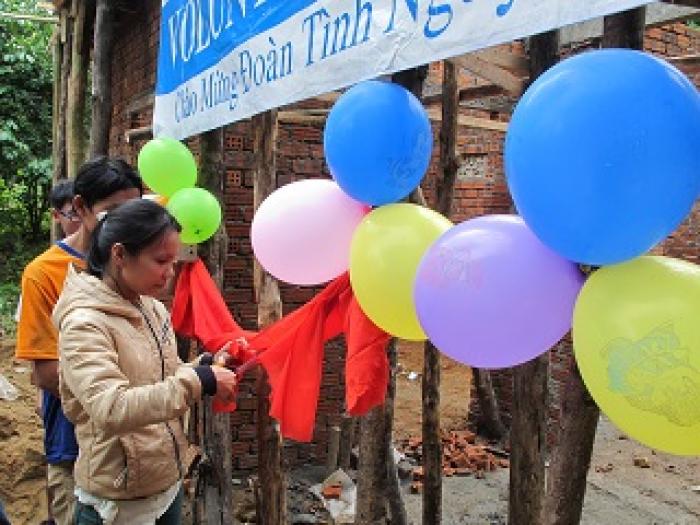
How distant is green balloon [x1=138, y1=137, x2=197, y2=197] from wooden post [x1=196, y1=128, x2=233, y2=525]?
0.32 meters

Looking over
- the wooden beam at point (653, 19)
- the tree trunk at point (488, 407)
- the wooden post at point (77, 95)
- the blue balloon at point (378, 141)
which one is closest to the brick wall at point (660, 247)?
the tree trunk at point (488, 407)

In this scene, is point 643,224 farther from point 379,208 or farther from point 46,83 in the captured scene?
point 46,83

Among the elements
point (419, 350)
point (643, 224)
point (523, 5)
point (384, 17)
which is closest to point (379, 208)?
point (384, 17)

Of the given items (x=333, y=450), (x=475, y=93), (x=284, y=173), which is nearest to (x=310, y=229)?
(x=475, y=93)

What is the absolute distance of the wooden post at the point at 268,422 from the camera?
290cm

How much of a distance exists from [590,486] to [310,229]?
11.6 feet

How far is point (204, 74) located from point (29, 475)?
276cm

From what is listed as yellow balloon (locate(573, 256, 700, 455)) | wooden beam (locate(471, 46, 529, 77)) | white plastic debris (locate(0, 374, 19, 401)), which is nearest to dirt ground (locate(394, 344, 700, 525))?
wooden beam (locate(471, 46, 529, 77))

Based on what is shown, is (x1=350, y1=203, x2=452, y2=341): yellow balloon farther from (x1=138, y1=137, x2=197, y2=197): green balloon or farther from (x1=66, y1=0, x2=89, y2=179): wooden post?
(x1=66, y1=0, x2=89, y2=179): wooden post

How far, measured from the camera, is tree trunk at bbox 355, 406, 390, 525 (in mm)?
2250

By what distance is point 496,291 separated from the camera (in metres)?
1.17

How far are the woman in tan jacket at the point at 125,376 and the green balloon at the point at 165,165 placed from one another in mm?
1045

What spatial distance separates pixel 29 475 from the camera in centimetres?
403

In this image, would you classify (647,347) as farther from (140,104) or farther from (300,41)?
(140,104)
